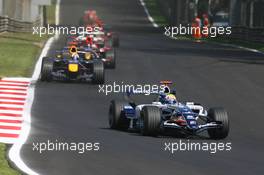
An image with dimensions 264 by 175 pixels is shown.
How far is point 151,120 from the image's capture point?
17062mm

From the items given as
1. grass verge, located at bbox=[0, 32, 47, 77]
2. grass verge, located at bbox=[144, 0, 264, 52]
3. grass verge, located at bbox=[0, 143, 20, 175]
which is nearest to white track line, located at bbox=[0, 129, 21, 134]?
grass verge, located at bbox=[0, 143, 20, 175]

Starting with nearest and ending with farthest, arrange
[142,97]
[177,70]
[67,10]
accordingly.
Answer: [142,97] < [177,70] < [67,10]

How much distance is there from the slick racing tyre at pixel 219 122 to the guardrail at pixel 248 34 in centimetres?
3237

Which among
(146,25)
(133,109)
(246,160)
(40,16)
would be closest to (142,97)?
(133,109)

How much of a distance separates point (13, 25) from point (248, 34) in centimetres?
1268

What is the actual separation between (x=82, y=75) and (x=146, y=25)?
55.4 meters

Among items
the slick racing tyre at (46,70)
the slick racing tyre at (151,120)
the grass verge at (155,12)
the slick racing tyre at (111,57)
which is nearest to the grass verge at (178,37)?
the grass verge at (155,12)

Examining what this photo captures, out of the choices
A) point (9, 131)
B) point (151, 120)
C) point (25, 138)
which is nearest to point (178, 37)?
point (9, 131)

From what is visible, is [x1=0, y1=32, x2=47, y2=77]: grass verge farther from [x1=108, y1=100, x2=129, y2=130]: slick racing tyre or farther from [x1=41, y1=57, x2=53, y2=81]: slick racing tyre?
[x1=108, y1=100, x2=129, y2=130]: slick racing tyre

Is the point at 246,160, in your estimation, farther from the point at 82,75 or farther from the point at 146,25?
the point at 146,25

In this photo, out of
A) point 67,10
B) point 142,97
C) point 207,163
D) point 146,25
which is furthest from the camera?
point 67,10

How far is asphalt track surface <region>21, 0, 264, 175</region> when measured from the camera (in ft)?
45.0

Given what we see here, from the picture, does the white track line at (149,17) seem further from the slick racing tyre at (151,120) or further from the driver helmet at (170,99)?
the slick racing tyre at (151,120)

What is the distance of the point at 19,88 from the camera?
25.8 meters
